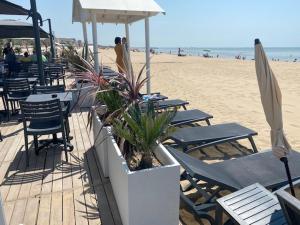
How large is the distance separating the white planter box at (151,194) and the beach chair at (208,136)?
1.43 metres

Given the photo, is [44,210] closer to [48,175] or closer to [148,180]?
[48,175]

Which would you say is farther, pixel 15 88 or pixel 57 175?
pixel 15 88

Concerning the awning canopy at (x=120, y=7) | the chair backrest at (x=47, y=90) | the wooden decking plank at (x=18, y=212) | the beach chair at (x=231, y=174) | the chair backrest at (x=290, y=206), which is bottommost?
the wooden decking plank at (x=18, y=212)

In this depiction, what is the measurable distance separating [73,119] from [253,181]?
4.44 m

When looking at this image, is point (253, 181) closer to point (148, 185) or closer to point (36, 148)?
point (148, 185)

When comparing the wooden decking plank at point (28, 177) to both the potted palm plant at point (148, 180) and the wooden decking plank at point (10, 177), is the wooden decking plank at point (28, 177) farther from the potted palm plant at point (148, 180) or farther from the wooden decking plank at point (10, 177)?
the potted palm plant at point (148, 180)

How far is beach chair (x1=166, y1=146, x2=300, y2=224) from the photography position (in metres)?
2.55

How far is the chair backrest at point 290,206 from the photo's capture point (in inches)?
51.1

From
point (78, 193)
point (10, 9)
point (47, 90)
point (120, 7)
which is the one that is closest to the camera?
point (78, 193)

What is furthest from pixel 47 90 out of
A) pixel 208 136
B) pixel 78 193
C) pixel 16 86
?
pixel 208 136

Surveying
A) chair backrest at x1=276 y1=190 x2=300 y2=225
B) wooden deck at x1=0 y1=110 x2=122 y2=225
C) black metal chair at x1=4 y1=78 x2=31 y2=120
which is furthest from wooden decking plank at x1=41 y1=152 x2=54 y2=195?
chair backrest at x1=276 y1=190 x2=300 y2=225

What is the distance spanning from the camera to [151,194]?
7.82ft

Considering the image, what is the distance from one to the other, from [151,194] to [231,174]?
36.5 inches

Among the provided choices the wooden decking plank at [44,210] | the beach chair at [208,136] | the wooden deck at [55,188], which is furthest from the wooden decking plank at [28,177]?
the beach chair at [208,136]
